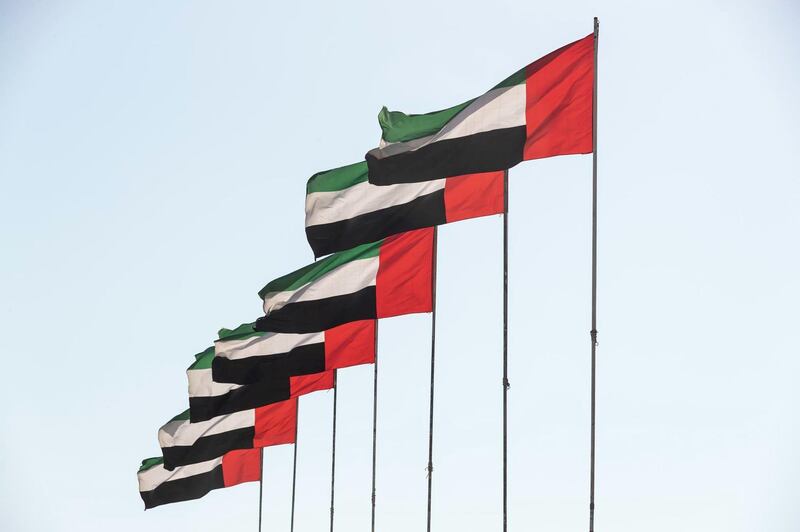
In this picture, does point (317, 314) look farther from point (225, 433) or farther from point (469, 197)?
point (225, 433)

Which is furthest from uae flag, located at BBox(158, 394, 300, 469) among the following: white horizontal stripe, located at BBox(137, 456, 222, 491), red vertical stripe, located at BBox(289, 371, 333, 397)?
red vertical stripe, located at BBox(289, 371, 333, 397)

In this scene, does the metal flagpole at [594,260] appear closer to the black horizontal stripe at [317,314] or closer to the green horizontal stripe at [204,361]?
the black horizontal stripe at [317,314]

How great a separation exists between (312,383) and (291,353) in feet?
10.1

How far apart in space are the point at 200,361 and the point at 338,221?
12.3m

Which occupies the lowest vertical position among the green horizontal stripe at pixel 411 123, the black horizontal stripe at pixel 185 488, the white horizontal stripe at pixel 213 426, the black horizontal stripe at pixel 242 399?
the black horizontal stripe at pixel 185 488

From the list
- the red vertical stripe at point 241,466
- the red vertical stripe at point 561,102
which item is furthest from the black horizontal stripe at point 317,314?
the red vertical stripe at point 241,466

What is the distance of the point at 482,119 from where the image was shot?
2370cm

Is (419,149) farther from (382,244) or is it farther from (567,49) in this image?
(382,244)

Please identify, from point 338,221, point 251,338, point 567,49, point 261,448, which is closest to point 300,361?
point 251,338

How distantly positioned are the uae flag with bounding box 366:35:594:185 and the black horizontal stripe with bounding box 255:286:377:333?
212 inches

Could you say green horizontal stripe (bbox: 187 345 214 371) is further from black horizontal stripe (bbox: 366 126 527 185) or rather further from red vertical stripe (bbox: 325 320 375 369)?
black horizontal stripe (bbox: 366 126 527 185)

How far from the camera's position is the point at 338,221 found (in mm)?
26641

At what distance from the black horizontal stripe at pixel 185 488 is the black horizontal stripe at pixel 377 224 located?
16799 mm

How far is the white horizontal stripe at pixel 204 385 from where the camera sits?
1417 inches
